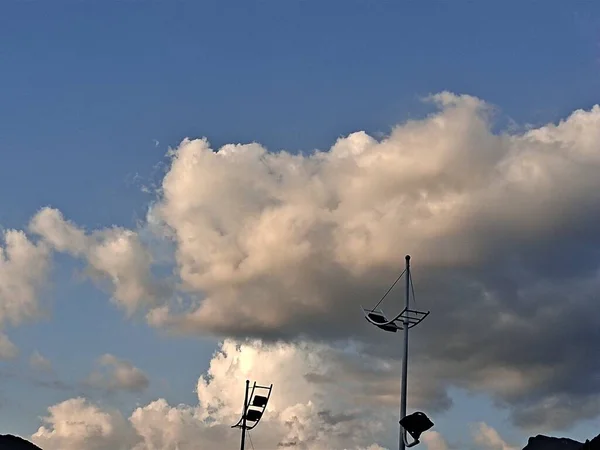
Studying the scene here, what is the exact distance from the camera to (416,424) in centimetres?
3516

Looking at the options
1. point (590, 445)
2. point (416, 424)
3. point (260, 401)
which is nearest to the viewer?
point (416, 424)

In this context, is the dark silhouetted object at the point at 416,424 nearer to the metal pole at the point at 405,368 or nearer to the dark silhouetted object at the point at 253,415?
the metal pole at the point at 405,368

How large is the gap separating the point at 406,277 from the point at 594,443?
95.2 meters

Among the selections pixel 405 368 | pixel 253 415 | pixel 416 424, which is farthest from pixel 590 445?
pixel 416 424

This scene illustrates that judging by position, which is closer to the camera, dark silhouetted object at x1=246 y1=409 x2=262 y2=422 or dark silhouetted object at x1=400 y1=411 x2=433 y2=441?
dark silhouetted object at x1=400 y1=411 x2=433 y2=441

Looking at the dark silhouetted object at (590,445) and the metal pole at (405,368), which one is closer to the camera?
the metal pole at (405,368)

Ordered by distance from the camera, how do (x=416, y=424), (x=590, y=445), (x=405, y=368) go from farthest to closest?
(x=590, y=445) → (x=405, y=368) → (x=416, y=424)

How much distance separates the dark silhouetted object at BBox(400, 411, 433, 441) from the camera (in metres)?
34.9

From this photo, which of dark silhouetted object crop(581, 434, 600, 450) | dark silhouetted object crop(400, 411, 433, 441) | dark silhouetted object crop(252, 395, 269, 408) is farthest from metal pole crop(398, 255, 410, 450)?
dark silhouetted object crop(581, 434, 600, 450)

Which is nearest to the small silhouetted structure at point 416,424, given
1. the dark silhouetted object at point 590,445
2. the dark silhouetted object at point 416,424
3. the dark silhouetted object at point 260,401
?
the dark silhouetted object at point 416,424

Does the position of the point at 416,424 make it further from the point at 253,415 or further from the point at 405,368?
the point at 253,415

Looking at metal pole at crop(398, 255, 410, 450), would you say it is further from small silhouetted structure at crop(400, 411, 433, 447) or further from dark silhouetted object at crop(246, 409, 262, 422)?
dark silhouetted object at crop(246, 409, 262, 422)

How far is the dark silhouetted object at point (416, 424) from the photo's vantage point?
3494 cm

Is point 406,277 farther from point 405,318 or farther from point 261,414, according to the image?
point 261,414
